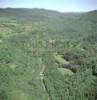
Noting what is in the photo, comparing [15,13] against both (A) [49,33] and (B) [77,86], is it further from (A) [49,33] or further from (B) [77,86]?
(B) [77,86]

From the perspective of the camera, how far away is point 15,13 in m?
60.2

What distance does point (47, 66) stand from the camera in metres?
23.8

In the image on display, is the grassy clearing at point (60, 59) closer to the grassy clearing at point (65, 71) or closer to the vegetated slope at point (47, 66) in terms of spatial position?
the vegetated slope at point (47, 66)

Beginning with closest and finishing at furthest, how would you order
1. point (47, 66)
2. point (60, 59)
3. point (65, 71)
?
1. point (65, 71)
2. point (47, 66)
3. point (60, 59)

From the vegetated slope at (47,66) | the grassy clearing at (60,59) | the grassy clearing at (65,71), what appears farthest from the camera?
the grassy clearing at (60,59)

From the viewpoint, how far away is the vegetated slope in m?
17.8

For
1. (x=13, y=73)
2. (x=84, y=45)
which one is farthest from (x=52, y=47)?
(x=13, y=73)

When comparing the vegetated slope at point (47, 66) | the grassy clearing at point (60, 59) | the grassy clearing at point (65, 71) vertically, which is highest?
the vegetated slope at point (47, 66)

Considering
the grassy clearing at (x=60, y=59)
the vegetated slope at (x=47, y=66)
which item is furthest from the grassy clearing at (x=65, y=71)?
the grassy clearing at (x=60, y=59)

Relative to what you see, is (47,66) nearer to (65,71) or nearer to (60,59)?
(65,71)

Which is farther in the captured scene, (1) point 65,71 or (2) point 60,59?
(2) point 60,59

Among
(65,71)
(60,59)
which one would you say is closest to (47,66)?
(65,71)

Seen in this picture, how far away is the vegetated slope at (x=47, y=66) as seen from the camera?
17759 millimetres

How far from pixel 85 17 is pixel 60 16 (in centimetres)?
1231
